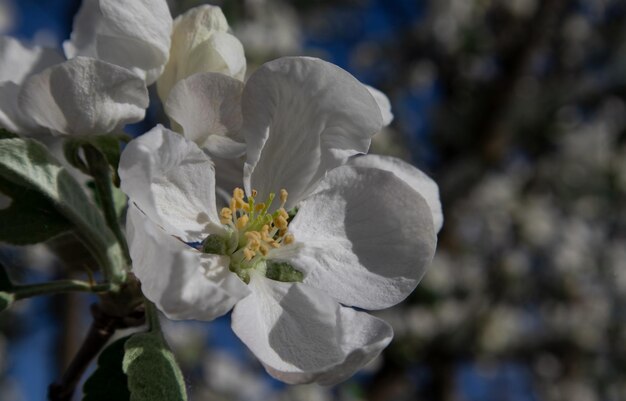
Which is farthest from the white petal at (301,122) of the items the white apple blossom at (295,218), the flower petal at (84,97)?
the flower petal at (84,97)

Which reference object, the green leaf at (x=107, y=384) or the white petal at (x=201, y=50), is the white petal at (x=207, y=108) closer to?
the white petal at (x=201, y=50)

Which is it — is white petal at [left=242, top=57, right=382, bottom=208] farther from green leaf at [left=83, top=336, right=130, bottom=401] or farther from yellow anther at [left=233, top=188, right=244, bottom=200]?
green leaf at [left=83, top=336, right=130, bottom=401]

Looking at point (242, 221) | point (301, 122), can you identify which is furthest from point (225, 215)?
point (301, 122)

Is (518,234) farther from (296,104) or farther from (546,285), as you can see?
(296,104)

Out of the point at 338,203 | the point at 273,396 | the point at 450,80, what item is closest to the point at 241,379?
the point at 273,396

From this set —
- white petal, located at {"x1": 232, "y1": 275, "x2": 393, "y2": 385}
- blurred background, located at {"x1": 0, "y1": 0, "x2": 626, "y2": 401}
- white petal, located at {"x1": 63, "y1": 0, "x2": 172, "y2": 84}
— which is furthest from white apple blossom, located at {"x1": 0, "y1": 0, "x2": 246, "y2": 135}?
blurred background, located at {"x1": 0, "y1": 0, "x2": 626, "y2": 401}

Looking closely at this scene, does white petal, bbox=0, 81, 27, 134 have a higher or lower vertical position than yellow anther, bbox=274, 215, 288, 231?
higher
